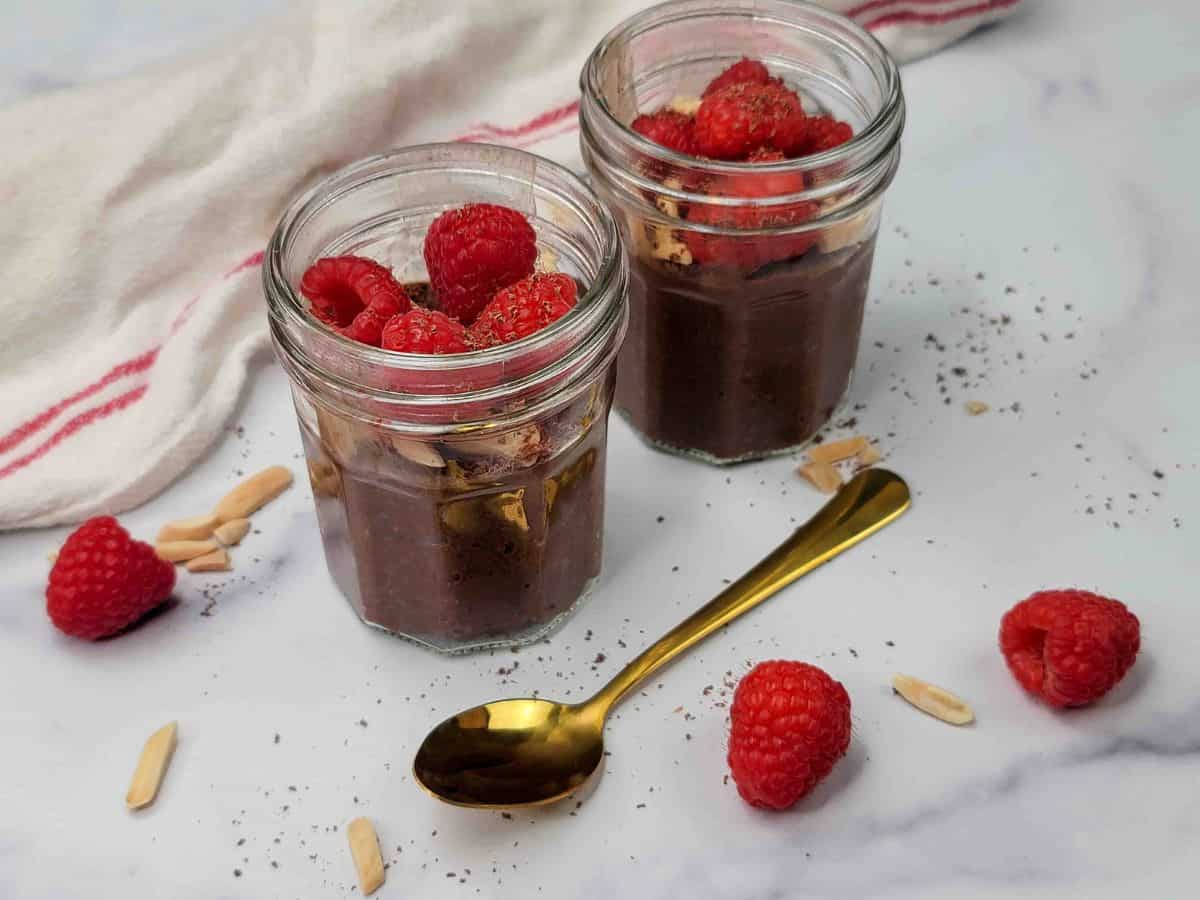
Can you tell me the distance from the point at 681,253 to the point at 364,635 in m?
0.43

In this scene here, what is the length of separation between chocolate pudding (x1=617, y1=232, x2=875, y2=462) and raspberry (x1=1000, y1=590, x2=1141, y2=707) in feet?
1.01

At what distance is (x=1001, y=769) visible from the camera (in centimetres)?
117

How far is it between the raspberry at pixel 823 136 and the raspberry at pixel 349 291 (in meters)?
0.38

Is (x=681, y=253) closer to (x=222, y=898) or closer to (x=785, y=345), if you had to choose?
(x=785, y=345)

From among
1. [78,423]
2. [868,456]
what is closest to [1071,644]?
[868,456]

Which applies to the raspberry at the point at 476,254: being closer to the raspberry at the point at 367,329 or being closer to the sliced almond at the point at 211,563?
the raspberry at the point at 367,329

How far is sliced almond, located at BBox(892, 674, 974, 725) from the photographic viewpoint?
1.20 meters

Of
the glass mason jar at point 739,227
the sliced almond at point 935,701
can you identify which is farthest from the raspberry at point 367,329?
the sliced almond at point 935,701

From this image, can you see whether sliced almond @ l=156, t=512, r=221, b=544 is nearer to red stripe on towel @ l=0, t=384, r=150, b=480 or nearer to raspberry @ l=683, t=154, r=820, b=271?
red stripe on towel @ l=0, t=384, r=150, b=480

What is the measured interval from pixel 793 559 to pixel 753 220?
12.0 inches

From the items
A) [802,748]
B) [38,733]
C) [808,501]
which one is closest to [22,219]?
[38,733]

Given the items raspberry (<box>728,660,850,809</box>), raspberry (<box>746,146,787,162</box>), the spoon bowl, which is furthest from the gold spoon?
raspberry (<box>746,146,787,162</box>)

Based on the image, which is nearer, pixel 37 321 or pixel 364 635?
pixel 364 635

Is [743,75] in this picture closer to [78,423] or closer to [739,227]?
[739,227]
